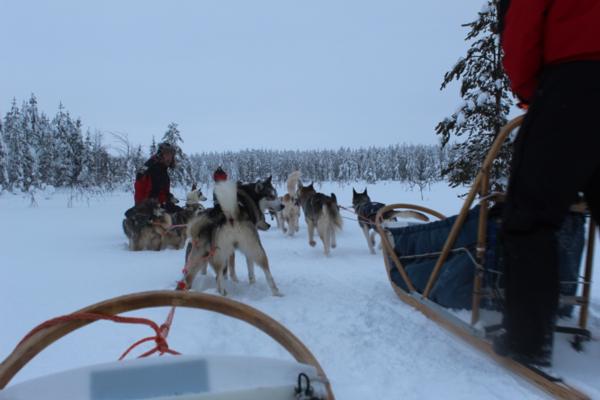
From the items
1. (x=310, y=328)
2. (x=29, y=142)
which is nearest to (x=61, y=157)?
(x=29, y=142)

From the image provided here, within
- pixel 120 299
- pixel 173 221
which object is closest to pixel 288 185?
pixel 173 221

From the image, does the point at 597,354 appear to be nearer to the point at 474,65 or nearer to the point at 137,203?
the point at 474,65

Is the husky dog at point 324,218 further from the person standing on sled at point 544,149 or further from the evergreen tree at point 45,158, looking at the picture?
the evergreen tree at point 45,158

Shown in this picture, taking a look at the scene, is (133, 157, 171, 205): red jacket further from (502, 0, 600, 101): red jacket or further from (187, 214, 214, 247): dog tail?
(502, 0, 600, 101): red jacket

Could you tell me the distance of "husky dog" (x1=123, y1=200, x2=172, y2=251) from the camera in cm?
621

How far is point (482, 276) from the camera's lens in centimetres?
181

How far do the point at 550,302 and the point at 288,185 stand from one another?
24.1 ft

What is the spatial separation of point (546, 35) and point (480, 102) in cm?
532

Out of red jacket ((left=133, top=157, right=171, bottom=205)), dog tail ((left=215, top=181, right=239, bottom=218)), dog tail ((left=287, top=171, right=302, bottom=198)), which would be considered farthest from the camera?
dog tail ((left=287, top=171, right=302, bottom=198))

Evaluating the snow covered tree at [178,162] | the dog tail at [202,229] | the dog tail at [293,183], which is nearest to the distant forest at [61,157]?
the snow covered tree at [178,162]

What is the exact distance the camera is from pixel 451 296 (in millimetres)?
2105

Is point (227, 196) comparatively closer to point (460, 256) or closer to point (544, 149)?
point (460, 256)

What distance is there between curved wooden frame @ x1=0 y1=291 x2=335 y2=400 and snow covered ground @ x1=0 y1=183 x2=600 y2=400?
754 millimetres

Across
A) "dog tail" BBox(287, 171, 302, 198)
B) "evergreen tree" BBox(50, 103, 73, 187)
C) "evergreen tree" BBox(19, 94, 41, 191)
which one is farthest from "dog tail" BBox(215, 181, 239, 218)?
"evergreen tree" BBox(50, 103, 73, 187)
